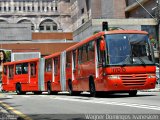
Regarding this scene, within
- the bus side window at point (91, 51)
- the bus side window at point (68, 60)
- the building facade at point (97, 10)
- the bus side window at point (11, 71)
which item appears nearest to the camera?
the bus side window at point (91, 51)

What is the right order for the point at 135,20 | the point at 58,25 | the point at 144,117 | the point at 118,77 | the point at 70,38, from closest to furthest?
the point at 144,117
the point at 118,77
the point at 135,20
the point at 70,38
the point at 58,25

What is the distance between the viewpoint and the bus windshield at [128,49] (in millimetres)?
18328

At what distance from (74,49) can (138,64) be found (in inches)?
219

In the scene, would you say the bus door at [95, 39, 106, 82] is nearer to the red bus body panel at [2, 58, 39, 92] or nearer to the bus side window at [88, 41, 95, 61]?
the bus side window at [88, 41, 95, 61]

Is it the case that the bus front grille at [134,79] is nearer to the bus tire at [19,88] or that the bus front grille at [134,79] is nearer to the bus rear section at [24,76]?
the bus rear section at [24,76]

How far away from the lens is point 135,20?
266 ft

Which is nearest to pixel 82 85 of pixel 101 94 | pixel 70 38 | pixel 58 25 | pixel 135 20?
pixel 101 94

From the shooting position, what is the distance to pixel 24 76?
32.2 meters

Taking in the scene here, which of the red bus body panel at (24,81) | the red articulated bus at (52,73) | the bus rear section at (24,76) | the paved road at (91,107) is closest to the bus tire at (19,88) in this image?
the bus rear section at (24,76)

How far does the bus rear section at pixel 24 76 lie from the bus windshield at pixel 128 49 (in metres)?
12.6

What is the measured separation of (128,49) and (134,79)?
133cm

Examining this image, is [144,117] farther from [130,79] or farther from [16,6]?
[16,6]

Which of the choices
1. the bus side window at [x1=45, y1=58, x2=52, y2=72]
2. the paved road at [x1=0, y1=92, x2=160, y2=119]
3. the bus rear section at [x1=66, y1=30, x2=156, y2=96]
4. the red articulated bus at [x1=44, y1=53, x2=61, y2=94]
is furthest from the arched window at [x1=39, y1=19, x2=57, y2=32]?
the paved road at [x1=0, y1=92, x2=160, y2=119]

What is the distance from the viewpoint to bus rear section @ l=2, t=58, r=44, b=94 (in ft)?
102
